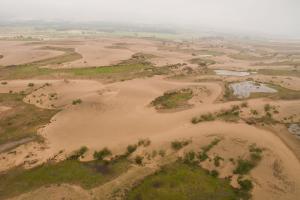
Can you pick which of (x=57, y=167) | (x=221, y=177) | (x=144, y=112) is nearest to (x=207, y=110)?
(x=144, y=112)

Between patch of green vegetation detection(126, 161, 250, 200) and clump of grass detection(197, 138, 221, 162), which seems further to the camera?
clump of grass detection(197, 138, 221, 162)

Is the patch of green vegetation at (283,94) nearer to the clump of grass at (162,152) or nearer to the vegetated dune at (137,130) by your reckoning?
the vegetated dune at (137,130)

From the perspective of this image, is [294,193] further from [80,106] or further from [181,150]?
[80,106]

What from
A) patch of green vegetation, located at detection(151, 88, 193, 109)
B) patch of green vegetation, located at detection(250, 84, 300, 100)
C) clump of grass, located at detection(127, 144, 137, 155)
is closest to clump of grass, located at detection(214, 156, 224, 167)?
clump of grass, located at detection(127, 144, 137, 155)

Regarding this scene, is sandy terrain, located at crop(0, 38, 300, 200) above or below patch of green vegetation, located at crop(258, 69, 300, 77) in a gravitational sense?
below

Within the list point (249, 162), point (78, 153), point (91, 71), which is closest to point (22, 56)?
point (91, 71)

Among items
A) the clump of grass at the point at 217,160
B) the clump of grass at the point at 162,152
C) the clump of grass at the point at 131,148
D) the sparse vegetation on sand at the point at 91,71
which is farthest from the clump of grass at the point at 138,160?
the sparse vegetation on sand at the point at 91,71

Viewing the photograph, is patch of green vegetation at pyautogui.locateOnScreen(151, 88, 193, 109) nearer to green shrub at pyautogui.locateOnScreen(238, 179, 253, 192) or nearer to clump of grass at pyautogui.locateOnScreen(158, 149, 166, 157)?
clump of grass at pyautogui.locateOnScreen(158, 149, 166, 157)
